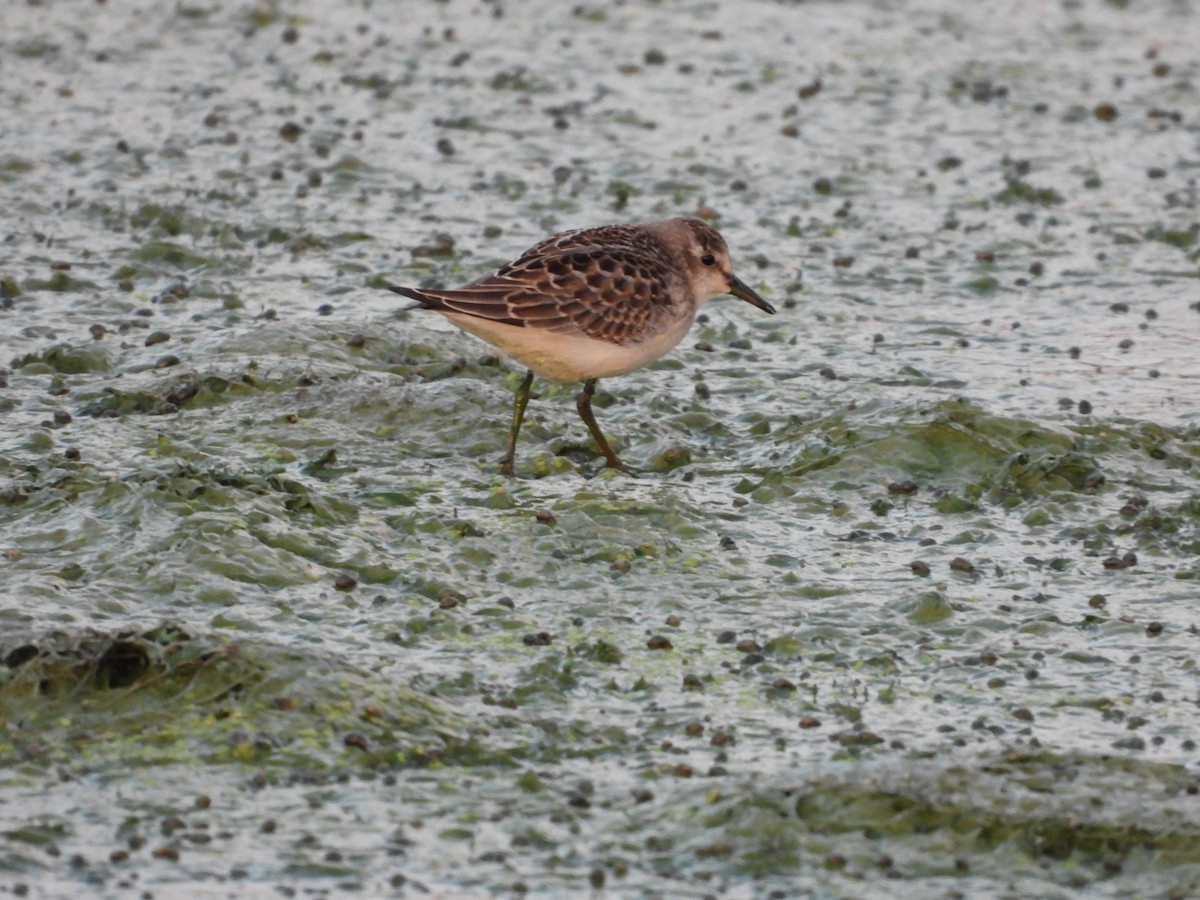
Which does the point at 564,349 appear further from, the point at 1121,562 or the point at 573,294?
the point at 1121,562

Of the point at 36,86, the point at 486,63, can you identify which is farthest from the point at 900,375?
the point at 36,86

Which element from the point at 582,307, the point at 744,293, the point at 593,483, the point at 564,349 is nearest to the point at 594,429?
the point at 593,483

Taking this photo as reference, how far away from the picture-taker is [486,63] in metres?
17.5

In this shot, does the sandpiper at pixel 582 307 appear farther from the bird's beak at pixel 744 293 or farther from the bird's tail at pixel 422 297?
the bird's beak at pixel 744 293

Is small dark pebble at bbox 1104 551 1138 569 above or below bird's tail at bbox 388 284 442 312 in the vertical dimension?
below

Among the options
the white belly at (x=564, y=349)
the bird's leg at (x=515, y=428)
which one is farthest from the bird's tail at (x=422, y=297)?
the bird's leg at (x=515, y=428)

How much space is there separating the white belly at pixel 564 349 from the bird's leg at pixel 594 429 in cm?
7

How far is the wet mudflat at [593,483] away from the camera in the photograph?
7.11 meters

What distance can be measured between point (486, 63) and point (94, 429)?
792cm

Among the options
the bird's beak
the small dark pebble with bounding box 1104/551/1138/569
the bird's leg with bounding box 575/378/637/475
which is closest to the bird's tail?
the bird's leg with bounding box 575/378/637/475

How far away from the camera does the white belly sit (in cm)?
1002

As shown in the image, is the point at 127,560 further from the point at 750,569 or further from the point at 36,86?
the point at 36,86

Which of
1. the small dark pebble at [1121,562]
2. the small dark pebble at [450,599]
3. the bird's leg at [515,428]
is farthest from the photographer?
the bird's leg at [515,428]

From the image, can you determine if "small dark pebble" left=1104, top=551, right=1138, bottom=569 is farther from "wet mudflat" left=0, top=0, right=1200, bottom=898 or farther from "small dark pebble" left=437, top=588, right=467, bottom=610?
"small dark pebble" left=437, top=588, right=467, bottom=610
